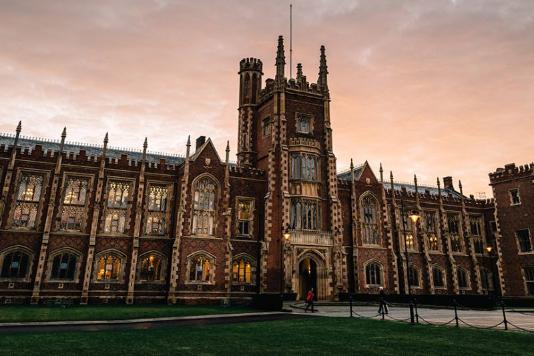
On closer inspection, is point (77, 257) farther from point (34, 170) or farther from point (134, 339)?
point (134, 339)

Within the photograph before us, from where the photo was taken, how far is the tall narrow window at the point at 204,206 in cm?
3506

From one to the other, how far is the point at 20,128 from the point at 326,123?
27982mm

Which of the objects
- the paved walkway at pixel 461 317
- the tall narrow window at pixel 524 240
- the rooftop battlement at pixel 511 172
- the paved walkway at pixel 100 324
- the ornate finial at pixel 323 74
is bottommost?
the paved walkway at pixel 100 324

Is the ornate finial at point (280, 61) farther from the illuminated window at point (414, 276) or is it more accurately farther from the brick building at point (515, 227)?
the brick building at point (515, 227)

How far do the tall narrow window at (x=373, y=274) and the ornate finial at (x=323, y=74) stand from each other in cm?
1931

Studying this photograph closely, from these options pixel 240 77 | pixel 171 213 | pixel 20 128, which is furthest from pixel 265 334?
pixel 240 77

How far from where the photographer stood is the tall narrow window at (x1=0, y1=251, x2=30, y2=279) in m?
29.8

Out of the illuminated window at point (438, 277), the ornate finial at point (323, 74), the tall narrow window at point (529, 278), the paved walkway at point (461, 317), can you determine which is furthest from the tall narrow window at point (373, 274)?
the ornate finial at point (323, 74)

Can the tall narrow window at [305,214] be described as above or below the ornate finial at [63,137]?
below

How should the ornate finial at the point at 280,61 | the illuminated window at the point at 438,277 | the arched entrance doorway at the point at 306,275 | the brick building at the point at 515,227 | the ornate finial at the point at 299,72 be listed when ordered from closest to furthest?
1. the arched entrance doorway at the point at 306,275
2. the ornate finial at the point at 280,61
3. the ornate finial at the point at 299,72
4. the brick building at the point at 515,227
5. the illuminated window at the point at 438,277

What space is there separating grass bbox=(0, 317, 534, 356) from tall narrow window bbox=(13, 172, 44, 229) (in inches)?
798

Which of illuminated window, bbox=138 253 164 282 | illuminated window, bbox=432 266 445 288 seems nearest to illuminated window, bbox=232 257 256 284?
illuminated window, bbox=138 253 164 282

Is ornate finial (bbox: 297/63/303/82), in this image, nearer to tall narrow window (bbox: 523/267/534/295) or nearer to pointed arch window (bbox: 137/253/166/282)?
pointed arch window (bbox: 137/253/166/282)

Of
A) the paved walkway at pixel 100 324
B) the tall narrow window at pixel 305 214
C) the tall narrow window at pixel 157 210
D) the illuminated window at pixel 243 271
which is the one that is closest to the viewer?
the paved walkway at pixel 100 324
